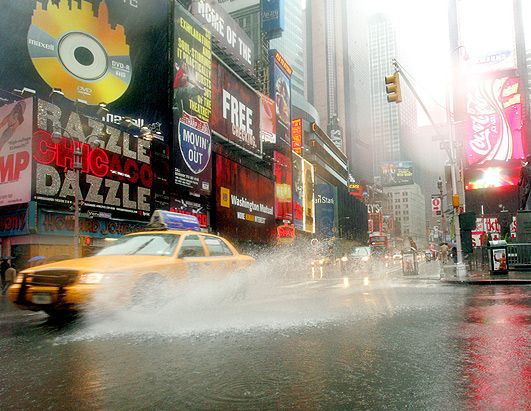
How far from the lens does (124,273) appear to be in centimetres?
663

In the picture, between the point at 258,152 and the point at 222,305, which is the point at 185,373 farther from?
the point at 258,152

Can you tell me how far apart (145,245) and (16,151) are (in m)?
17.2

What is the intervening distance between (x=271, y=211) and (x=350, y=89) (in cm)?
14363

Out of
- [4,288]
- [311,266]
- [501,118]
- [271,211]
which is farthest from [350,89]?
[4,288]

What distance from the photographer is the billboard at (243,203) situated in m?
39.7

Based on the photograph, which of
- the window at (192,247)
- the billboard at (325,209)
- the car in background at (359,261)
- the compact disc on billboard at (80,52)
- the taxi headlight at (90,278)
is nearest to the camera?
the taxi headlight at (90,278)

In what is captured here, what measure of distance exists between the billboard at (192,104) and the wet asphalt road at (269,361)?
25516 millimetres

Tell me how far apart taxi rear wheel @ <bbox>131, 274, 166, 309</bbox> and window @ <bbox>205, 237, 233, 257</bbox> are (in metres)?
1.83

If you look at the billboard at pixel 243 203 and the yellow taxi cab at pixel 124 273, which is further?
the billboard at pixel 243 203

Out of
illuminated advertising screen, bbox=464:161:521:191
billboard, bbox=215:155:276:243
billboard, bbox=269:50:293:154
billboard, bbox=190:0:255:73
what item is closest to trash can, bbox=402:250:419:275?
billboard, bbox=215:155:276:243

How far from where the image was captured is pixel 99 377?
3789 mm

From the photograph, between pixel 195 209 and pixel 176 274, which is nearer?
pixel 176 274

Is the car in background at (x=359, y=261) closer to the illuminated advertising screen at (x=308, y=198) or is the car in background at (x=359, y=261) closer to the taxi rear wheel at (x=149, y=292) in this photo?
the taxi rear wheel at (x=149, y=292)

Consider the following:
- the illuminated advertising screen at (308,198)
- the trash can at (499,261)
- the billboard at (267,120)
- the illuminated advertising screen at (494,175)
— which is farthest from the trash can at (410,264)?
the illuminated advertising screen at (494,175)
